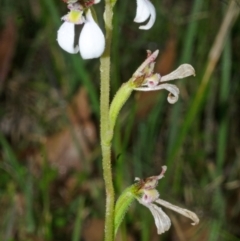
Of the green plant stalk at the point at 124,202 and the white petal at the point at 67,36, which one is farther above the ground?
the white petal at the point at 67,36

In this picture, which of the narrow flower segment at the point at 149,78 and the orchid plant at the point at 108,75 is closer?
the orchid plant at the point at 108,75

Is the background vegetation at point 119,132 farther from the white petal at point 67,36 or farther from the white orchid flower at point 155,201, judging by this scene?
the white petal at point 67,36

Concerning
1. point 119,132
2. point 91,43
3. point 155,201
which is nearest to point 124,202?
point 155,201

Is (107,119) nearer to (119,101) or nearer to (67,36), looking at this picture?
(119,101)

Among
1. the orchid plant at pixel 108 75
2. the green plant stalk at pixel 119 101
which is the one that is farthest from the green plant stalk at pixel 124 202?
the green plant stalk at pixel 119 101

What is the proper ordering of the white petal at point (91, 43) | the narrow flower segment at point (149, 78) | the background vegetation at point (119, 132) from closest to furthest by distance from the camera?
the white petal at point (91, 43) < the narrow flower segment at point (149, 78) < the background vegetation at point (119, 132)

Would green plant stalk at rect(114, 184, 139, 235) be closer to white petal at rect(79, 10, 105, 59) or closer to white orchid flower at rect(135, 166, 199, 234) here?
white orchid flower at rect(135, 166, 199, 234)

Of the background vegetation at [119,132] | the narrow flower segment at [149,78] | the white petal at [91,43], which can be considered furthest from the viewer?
the background vegetation at [119,132]

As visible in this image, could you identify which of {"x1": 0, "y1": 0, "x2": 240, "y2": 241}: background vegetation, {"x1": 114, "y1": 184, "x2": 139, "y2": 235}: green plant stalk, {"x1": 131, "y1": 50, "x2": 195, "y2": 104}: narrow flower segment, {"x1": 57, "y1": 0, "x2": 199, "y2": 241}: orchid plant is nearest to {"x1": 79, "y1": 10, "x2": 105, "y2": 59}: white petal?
A: {"x1": 57, "y1": 0, "x2": 199, "y2": 241}: orchid plant
